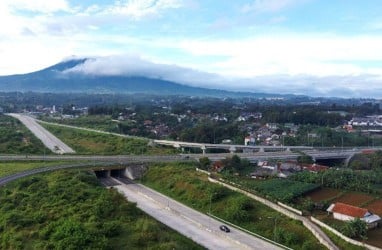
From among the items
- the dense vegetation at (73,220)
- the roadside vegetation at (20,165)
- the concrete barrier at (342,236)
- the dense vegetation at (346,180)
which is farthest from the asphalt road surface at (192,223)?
the dense vegetation at (346,180)

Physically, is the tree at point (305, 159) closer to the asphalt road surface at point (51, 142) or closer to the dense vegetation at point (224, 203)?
the dense vegetation at point (224, 203)

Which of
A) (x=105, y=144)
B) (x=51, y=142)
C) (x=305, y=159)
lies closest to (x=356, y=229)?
(x=305, y=159)

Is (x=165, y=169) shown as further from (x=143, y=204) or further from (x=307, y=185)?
(x=307, y=185)

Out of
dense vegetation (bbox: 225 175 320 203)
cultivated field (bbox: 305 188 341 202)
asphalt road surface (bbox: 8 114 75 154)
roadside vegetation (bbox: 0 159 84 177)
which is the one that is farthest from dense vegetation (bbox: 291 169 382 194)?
asphalt road surface (bbox: 8 114 75 154)

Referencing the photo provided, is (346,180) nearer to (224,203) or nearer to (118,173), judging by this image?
(224,203)

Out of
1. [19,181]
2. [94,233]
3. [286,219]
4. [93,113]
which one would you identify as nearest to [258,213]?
[286,219]

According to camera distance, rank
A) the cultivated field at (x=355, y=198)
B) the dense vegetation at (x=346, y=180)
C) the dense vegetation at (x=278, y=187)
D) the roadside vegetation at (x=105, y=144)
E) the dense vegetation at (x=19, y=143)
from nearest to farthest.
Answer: the cultivated field at (x=355, y=198), the dense vegetation at (x=278, y=187), the dense vegetation at (x=346, y=180), the dense vegetation at (x=19, y=143), the roadside vegetation at (x=105, y=144)
